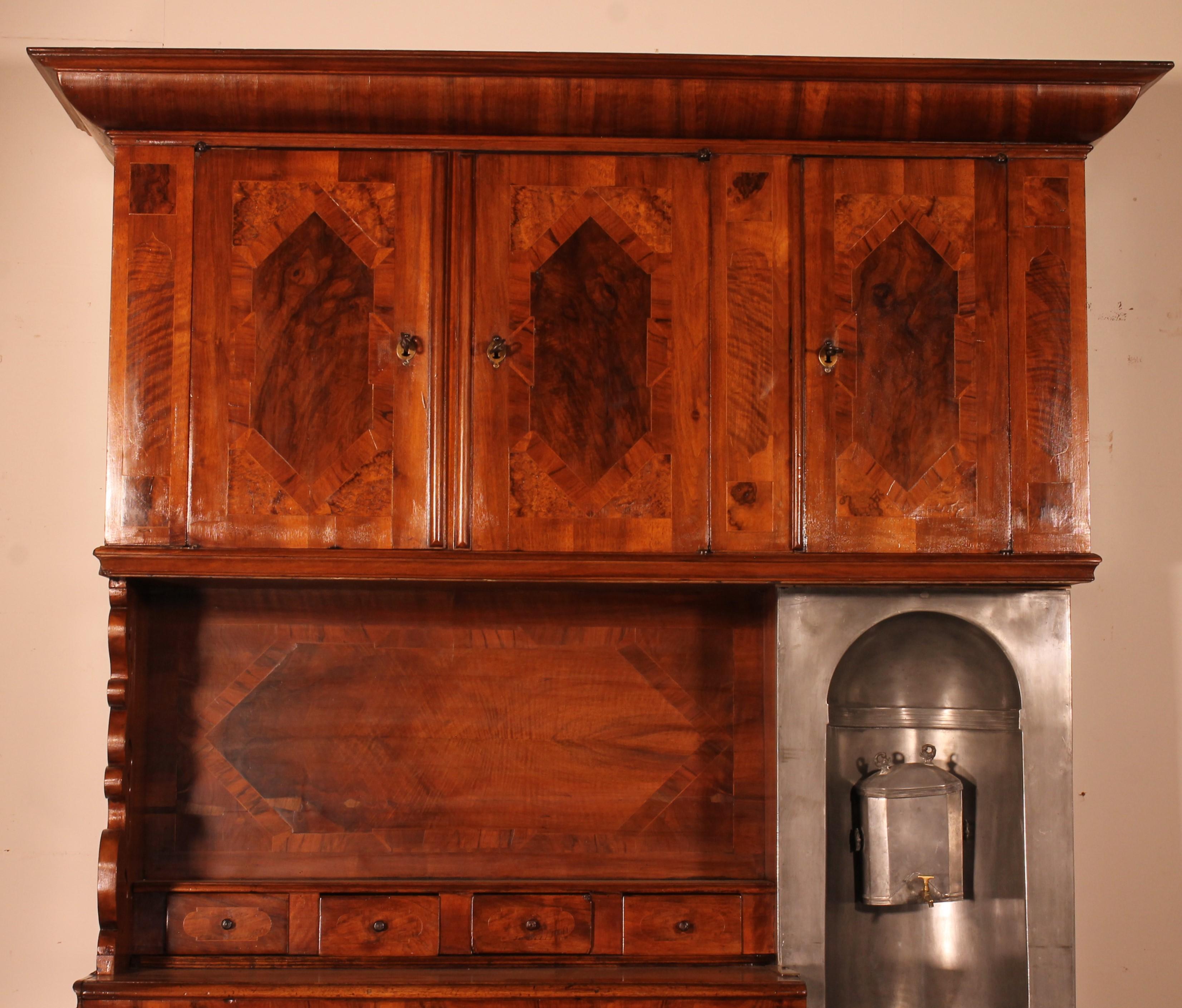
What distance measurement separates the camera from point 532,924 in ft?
7.61

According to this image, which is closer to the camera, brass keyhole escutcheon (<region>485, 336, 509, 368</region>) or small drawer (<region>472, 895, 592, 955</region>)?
brass keyhole escutcheon (<region>485, 336, 509, 368</region>)

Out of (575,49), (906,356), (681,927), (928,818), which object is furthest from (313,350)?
Result: (928,818)

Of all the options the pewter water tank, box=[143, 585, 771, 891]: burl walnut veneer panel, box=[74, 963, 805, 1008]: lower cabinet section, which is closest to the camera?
box=[74, 963, 805, 1008]: lower cabinet section

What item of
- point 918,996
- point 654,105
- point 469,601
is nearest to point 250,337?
point 469,601

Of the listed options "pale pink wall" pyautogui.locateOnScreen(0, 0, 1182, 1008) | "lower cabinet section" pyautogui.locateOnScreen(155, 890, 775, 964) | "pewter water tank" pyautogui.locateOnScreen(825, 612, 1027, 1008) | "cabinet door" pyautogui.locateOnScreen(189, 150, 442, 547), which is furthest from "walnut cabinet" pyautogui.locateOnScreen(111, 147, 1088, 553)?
"lower cabinet section" pyautogui.locateOnScreen(155, 890, 775, 964)

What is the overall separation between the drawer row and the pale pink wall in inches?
15.6

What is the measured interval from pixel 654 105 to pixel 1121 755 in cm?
187

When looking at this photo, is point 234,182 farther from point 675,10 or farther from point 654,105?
point 675,10

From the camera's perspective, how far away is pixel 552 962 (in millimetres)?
2312

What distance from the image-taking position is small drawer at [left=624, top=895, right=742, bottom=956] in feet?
7.63

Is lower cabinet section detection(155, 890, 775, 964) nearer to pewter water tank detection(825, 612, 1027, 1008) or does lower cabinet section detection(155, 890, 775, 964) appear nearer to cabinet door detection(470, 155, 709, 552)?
pewter water tank detection(825, 612, 1027, 1008)

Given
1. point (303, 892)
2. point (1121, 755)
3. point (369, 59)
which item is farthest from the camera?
point (1121, 755)

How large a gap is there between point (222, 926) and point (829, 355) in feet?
5.93

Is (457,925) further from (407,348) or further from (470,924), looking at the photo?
(407,348)
